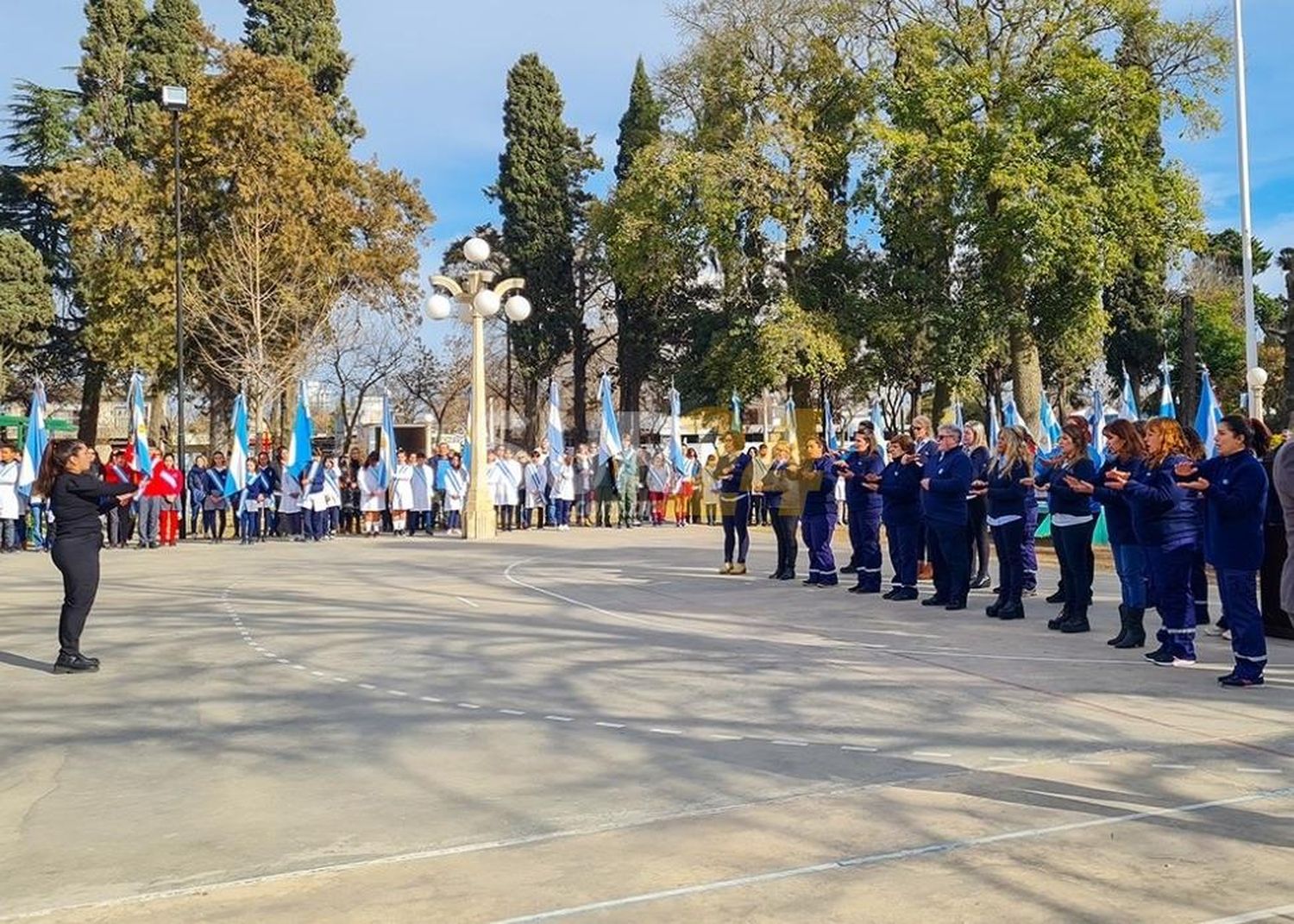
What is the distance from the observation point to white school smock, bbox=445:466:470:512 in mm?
28188

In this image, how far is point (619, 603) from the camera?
13.6 metres

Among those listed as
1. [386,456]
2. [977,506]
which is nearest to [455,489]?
[386,456]

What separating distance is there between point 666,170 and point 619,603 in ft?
92.6

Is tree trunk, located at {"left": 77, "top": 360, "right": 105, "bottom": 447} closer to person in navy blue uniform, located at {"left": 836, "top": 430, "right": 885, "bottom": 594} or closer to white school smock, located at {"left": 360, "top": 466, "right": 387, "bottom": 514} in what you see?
white school smock, located at {"left": 360, "top": 466, "right": 387, "bottom": 514}

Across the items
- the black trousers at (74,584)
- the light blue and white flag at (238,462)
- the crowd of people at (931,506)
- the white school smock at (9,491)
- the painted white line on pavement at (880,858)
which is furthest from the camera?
the light blue and white flag at (238,462)

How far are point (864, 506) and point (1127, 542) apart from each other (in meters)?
4.90

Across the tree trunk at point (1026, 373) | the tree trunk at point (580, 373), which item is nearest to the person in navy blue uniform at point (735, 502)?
the tree trunk at point (1026, 373)

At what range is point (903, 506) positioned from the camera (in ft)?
46.2

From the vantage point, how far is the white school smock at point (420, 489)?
90.5ft

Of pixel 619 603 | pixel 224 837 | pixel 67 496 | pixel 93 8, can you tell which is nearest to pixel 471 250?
pixel 619 603

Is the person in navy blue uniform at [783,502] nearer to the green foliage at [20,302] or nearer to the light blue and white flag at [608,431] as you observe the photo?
the light blue and white flag at [608,431]

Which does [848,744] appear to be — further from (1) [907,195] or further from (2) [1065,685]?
(1) [907,195]

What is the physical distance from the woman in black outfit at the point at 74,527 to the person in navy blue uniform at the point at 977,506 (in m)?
8.34

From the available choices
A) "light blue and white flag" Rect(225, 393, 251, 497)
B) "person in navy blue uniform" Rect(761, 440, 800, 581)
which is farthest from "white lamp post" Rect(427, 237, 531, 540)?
"person in navy blue uniform" Rect(761, 440, 800, 581)
